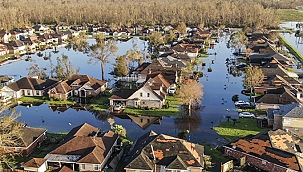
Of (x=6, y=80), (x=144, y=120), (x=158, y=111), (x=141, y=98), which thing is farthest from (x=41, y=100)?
(x=158, y=111)

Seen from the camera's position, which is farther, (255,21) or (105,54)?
(255,21)

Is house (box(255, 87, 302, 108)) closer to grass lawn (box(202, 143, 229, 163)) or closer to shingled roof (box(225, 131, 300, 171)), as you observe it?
shingled roof (box(225, 131, 300, 171))

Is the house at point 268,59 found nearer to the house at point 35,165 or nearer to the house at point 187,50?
the house at point 187,50

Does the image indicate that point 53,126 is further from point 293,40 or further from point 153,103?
point 293,40

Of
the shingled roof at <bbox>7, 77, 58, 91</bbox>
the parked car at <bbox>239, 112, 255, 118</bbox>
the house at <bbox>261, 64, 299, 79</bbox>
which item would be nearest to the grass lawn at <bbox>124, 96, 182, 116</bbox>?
the parked car at <bbox>239, 112, 255, 118</bbox>

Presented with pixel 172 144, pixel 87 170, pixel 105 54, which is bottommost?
pixel 87 170

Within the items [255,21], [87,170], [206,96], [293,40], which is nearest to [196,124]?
[206,96]
